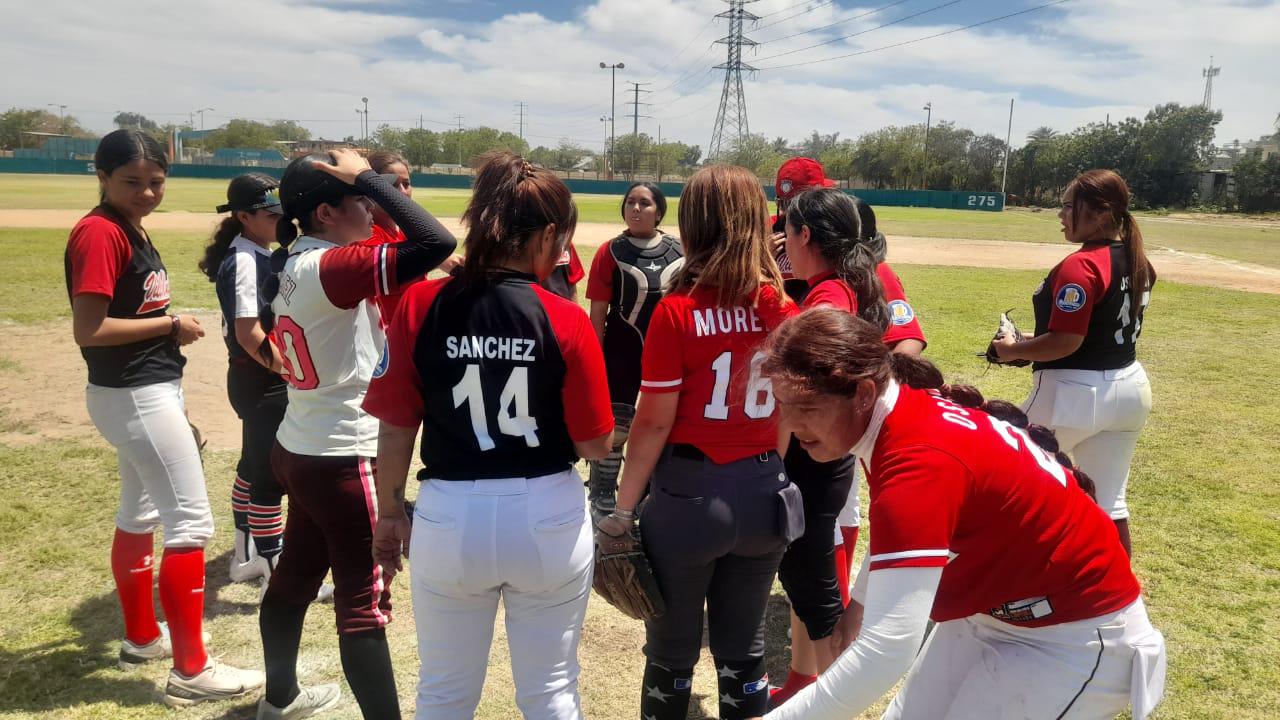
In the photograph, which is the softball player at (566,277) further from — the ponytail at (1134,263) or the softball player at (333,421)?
the ponytail at (1134,263)

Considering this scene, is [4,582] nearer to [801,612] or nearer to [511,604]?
[511,604]

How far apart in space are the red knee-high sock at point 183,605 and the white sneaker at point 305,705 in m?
0.37

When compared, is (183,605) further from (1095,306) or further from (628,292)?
(1095,306)

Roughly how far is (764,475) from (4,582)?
14.6 ft

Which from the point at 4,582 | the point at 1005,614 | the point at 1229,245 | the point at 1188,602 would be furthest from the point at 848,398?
the point at 1229,245

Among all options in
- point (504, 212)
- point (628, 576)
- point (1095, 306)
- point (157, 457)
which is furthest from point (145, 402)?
point (1095, 306)

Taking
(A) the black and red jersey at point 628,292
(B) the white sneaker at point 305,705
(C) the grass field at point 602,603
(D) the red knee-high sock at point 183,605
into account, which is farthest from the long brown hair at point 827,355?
(A) the black and red jersey at point 628,292

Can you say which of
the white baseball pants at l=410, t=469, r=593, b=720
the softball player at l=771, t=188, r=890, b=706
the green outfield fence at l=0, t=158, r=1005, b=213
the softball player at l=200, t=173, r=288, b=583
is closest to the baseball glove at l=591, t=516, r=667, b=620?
the white baseball pants at l=410, t=469, r=593, b=720

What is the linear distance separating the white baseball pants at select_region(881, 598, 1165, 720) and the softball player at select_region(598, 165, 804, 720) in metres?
0.79

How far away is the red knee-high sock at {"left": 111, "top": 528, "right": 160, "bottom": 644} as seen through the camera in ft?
12.1

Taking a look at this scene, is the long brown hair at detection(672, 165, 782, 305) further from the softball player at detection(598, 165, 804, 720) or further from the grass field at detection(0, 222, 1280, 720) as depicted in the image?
the grass field at detection(0, 222, 1280, 720)

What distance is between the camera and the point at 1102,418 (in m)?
4.21

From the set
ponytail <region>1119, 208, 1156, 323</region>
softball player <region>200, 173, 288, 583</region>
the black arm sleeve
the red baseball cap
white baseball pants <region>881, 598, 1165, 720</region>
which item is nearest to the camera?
white baseball pants <region>881, 598, 1165, 720</region>

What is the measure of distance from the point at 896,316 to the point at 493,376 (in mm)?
1881
